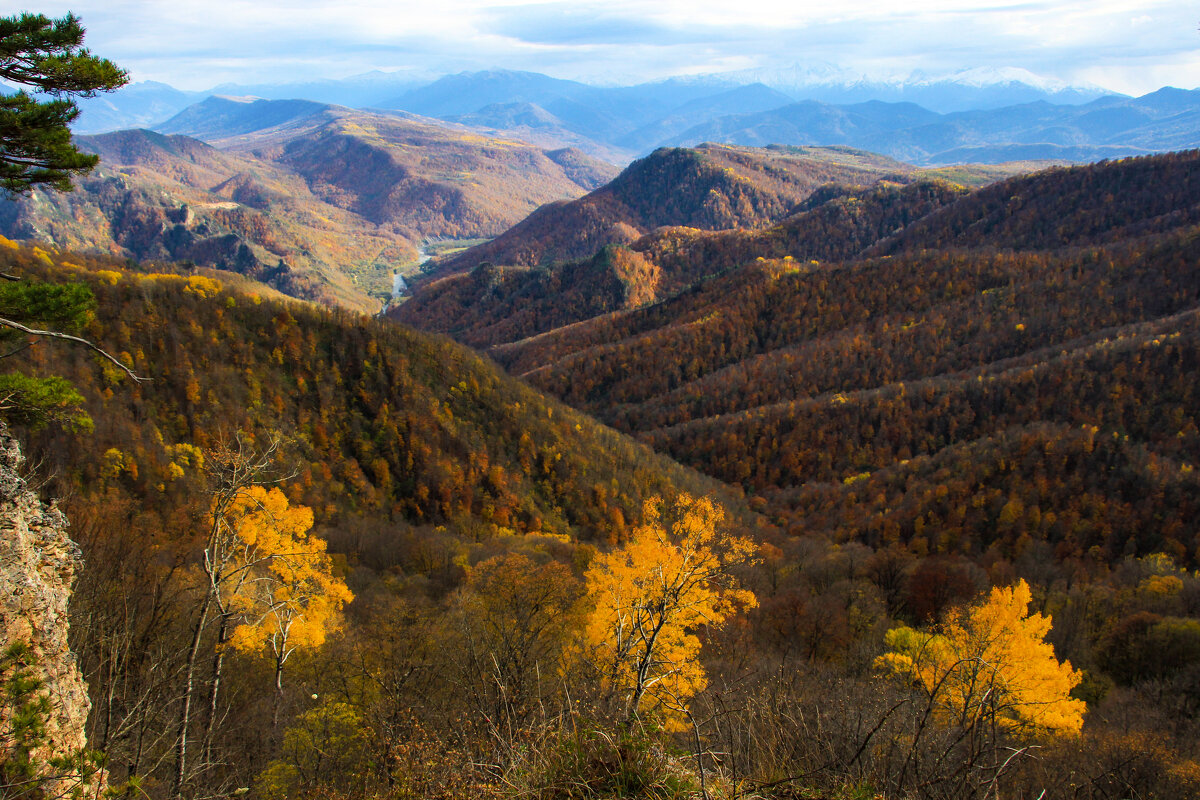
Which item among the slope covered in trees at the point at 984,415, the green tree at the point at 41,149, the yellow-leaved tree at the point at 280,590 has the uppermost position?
the green tree at the point at 41,149

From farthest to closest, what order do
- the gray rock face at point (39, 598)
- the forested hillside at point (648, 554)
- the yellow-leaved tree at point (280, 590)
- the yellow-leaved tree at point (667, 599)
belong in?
1. the yellow-leaved tree at point (280, 590)
2. the yellow-leaved tree at point (667, 599)
3. the forested hillside at point (648, 554)
4. the gray rock face at point (39, 598)

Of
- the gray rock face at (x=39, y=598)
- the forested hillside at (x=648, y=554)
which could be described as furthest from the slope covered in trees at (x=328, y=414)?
the gray rock face at (x=39, y=598)

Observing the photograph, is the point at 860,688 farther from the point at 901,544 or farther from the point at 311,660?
the point at 901,544

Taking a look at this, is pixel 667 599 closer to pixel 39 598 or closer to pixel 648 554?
pixel 648 554

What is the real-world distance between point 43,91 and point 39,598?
976 cm

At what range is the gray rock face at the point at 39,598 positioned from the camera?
11.2m

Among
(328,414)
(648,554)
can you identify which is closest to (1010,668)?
(648,554)

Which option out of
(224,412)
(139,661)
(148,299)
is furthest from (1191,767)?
(148,299)

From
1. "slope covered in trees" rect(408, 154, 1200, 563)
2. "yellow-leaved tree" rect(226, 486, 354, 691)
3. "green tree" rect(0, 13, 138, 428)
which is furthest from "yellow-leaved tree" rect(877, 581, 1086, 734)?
"slope covered in trees" rect(408, 154, 1200, 563)

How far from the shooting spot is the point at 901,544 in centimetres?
8969

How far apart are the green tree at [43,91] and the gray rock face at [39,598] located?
5312 mm

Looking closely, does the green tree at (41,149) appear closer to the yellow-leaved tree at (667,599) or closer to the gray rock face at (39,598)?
the gray rock face at (39,598)

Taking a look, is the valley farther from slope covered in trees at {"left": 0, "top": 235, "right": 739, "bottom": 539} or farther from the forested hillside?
slope covered in trees at {"left": 0, "top": 235, "right": 739, "bottom": 539}

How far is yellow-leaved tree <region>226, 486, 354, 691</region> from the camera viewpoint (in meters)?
23.2
